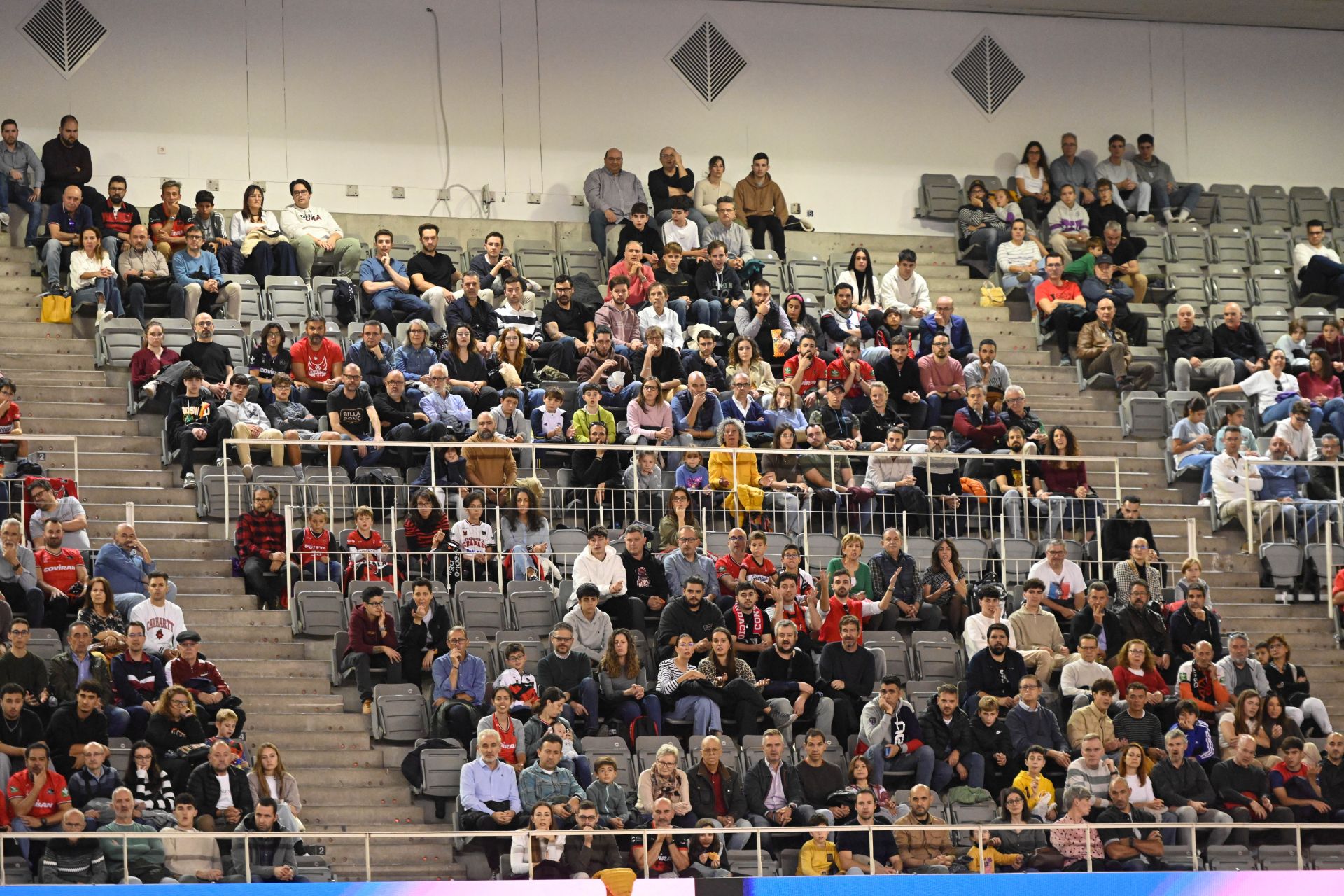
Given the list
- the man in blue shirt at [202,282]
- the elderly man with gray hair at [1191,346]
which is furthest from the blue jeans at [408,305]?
the elderly man with gray hair at [1191,346]

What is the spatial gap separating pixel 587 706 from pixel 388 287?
18.1 feet

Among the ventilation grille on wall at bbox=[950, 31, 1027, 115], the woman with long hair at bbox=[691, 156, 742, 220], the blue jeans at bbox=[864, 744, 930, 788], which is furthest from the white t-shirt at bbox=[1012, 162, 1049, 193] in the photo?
the blue jeans at bbox=[864, 744, 930, 788]

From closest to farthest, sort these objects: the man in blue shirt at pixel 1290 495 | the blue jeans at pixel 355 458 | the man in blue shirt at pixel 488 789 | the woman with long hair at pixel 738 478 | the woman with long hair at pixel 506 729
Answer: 1. the man in blue shirt at pixel 488 789
2. the woman with long hair at pixel 506 729
3. the blue jeans at pixel 355 458
4. the woman with long hair at pixel 738 478
5. the man in blue shirt at pixel 1290 495

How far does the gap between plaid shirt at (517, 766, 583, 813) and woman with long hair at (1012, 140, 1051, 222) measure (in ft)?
33.1

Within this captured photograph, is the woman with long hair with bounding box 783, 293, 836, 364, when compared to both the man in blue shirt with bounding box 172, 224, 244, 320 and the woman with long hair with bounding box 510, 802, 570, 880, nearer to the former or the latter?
the man in blue shirt with bounding box 172, 224, 244, 320

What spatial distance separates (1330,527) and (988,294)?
467 centimetres

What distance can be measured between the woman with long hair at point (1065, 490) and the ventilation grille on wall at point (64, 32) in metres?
9.31

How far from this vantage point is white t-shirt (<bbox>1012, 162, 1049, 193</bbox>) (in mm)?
20188

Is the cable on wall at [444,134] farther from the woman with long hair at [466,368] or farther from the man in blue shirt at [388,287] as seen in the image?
the woman with long hair at [466,368]

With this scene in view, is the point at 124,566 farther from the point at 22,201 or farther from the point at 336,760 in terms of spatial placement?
the point at 22,201

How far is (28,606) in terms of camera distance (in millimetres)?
11961

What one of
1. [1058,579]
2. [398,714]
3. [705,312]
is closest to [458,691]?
[398,714]

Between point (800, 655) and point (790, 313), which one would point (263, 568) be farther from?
point (790, 313)

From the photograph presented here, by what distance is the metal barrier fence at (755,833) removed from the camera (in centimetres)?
1034
